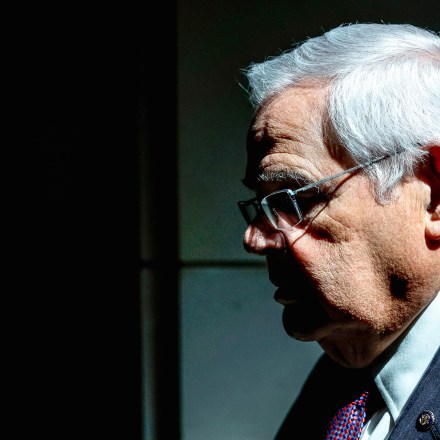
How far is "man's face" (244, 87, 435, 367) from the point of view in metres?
1.59

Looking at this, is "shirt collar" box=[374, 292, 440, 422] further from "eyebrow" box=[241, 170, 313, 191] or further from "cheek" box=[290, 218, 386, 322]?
"eyebrow" box=[241, 170, 313, 191]

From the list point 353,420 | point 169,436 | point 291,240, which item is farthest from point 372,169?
point 169,436

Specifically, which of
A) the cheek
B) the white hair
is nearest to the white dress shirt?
the cheek

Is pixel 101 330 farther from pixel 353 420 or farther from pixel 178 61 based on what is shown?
pixel 353 420

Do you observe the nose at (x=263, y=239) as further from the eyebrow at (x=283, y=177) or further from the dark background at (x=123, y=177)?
the dark background at (x=123, y=177)

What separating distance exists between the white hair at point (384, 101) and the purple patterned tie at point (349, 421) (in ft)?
1.68

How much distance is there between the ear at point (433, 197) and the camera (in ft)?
5.19

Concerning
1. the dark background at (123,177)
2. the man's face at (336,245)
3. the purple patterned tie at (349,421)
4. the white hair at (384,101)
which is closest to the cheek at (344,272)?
the man's face at (336,245)

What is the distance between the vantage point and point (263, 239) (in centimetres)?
173

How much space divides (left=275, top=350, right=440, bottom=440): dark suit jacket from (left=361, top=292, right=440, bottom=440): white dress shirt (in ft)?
0.13

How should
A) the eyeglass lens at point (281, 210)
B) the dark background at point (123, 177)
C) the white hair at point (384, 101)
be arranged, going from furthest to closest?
the dark background at point (123, 177) < the eyeglass lens at point (281, 210) < the white hair at point (384, 101)

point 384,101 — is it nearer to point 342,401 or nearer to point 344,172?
point 344,172

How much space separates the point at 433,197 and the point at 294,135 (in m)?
0.32

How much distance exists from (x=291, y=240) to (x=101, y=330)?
155 cm
